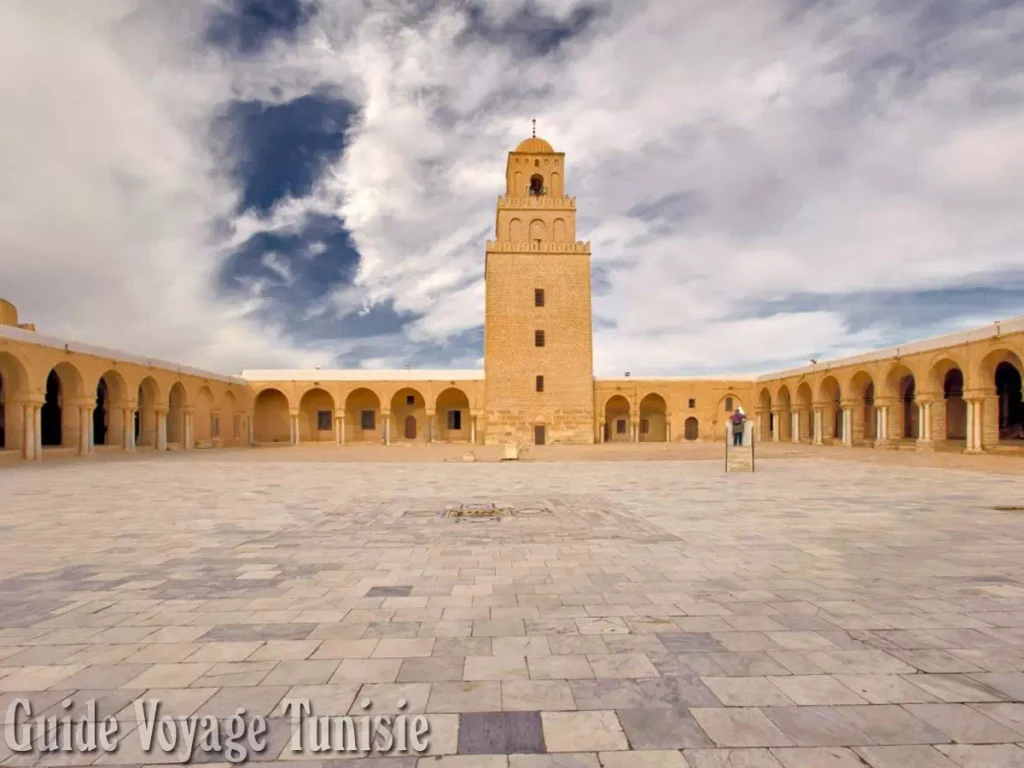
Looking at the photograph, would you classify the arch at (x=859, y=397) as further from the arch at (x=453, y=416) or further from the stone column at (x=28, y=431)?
the stone column at (x=28, y=431)

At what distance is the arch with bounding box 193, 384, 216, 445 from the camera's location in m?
27.6

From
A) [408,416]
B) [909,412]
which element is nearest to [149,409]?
[408,416]

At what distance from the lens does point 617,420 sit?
114 feet

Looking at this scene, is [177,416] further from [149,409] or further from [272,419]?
[272,419]

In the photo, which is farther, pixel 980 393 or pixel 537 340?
pixel 537 340

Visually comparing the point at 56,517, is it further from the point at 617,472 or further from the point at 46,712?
the point at 617,472

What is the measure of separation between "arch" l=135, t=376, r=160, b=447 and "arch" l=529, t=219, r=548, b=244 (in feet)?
62.3

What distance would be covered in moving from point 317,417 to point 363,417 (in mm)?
2665

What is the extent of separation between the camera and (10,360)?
17.1 metres

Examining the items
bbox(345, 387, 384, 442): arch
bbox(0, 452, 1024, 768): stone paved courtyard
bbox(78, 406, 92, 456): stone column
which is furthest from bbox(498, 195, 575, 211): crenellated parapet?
bbox(0, 452, 1024, 768): stone paved courtyard

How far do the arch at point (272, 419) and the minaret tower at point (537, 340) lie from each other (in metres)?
12.8

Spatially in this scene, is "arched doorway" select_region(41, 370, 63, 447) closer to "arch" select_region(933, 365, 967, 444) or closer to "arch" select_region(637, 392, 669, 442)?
"arch" select_region(637, 392, 669, 442)

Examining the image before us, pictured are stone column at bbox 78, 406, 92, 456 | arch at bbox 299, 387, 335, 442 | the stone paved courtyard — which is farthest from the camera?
arch at bbox 299, 387, 335, 442

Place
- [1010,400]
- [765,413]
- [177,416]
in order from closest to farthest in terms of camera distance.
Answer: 1. [1010,400]
2. [177,416]
3. [765,413]
